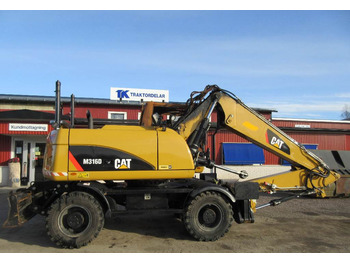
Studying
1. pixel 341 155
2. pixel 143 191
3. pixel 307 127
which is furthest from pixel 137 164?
pixel 307 127

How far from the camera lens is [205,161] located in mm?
6883

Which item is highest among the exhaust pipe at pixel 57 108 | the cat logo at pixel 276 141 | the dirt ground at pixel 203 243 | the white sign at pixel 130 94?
the white sign at pixel 130 94

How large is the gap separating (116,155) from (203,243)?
2528 millimetres

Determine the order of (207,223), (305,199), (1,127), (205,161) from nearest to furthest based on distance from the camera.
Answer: (207,223)
(205,161)
(305,199)
(1,127)

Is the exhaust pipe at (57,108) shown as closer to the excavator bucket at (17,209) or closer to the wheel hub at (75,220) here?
the excavator bucket at (17,209)

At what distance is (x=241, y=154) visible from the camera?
675 inches

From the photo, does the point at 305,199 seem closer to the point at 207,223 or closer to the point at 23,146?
the point at 207,223

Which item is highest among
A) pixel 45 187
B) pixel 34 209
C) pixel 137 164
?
pixel 137 164

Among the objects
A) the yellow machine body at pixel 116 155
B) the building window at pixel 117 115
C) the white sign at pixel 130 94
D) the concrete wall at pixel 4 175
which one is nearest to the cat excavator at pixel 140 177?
the yellow machine body at pixel 116 155

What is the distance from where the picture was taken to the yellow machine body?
575cm

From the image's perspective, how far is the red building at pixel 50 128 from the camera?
13.9 metres

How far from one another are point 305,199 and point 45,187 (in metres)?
9.58

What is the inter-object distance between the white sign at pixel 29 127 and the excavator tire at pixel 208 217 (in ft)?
34.7

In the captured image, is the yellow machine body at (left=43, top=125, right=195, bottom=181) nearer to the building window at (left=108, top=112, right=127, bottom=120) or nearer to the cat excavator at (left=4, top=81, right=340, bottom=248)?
the cat excavator at (left=4, top=81, right=340, bottom=248)
